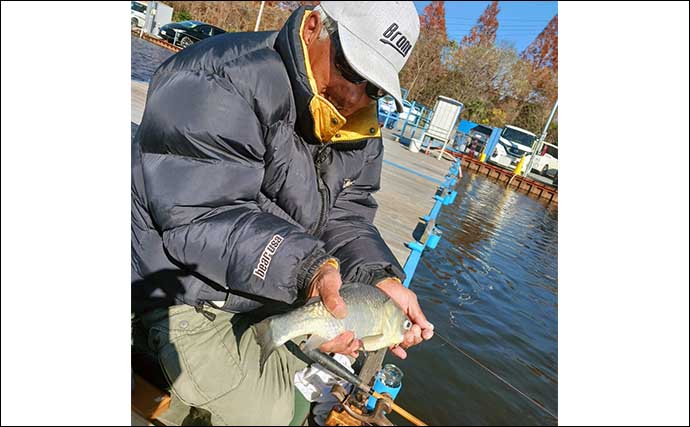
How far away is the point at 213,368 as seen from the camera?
4.60ft

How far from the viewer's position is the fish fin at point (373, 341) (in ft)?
5.19

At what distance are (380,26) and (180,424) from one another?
134cm

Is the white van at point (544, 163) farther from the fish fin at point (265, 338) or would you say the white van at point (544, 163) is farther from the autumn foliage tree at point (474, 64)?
the fish fin at point (265, 338)

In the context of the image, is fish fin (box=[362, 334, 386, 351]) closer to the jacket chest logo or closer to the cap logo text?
the jacket chest logo

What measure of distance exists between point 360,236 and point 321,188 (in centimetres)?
37

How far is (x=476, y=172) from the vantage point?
803 inches

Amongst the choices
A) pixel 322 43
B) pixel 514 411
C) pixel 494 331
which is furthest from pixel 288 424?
pixel 494 331

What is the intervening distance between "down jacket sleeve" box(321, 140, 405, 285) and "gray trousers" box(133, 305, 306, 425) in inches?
21.5

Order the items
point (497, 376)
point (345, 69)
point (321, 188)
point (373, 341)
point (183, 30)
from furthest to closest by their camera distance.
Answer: point (497, 376) < point (183, 30) < point (321, 188) < point (373, 341) < point (345, 69)

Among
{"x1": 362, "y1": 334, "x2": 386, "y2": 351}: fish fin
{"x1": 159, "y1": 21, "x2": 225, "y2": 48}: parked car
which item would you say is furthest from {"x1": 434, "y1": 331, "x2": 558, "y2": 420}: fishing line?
{"x1": 159, "y1": 21, "x2": 225, "y2": 48}: parked car

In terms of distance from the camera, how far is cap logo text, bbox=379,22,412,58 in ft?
4.09

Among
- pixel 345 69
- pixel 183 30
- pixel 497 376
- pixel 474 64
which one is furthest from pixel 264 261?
pixel 474 64

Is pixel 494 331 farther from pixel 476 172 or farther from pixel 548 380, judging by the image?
pixel 476 172

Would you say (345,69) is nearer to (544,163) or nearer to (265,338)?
(265,338)
